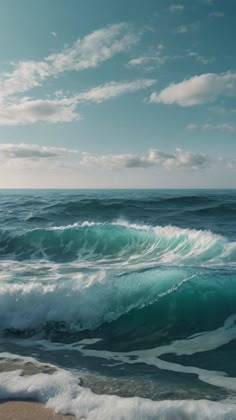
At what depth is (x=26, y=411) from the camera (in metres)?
3.52

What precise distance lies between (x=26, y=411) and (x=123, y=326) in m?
3.25

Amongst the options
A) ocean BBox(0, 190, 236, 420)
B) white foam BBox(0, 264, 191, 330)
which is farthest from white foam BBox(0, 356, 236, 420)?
white foam BBox(0, 264, 191, 330)

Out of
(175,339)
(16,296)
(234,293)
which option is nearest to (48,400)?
(175,339)

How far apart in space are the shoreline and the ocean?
0.09 m

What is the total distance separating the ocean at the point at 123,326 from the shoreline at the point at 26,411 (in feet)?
0.31

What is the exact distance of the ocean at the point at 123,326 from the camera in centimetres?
383

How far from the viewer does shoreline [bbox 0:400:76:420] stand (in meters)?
3.40

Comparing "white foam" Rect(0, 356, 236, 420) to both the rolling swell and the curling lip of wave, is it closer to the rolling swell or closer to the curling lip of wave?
the rolling swell

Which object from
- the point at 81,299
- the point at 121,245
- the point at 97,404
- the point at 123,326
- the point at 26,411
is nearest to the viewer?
the point at 26,411

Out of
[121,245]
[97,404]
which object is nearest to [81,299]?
[97,404]

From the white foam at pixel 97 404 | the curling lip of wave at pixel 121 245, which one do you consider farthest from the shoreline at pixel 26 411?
the curling lip of wave at pixel 121 245

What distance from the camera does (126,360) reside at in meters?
5.05

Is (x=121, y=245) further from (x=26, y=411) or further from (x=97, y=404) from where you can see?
(x=26, y=411)

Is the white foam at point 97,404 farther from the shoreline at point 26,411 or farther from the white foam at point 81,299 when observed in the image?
the white foam at point 81,299
